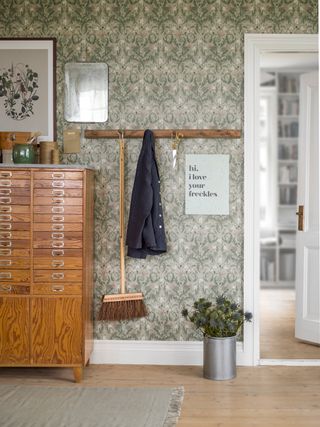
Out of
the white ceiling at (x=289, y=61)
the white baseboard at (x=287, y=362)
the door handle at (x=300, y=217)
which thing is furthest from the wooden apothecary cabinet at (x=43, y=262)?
the white ceiling at (x=289, y=61)

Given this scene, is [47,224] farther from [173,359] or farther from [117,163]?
[173,359]

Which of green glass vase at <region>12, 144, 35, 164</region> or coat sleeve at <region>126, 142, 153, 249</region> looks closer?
green glass vase at <region>12, 144, 35, 164</region>

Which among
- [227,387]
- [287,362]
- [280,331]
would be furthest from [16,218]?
[280,331]

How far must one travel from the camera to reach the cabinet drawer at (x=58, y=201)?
413cm

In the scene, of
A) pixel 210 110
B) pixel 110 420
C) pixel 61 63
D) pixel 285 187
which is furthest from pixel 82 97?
pixel 285 187

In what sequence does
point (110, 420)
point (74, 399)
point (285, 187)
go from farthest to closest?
point (285, 187) → point (74, 399) → point (110, 420)

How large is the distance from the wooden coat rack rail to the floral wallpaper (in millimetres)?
55

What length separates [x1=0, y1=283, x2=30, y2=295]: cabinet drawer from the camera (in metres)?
4.14

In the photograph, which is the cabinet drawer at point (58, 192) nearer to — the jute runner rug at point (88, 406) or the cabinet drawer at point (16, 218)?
the cabinet drawer at point (16, 218)

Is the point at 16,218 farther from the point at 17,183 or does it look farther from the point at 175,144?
the point at 175,144

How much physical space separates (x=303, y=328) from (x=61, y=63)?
9.37ft

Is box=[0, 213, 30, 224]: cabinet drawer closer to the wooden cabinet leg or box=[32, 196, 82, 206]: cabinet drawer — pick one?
box=[32, 196, 82, 206]: cabinet drawer

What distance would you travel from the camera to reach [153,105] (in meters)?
4.59

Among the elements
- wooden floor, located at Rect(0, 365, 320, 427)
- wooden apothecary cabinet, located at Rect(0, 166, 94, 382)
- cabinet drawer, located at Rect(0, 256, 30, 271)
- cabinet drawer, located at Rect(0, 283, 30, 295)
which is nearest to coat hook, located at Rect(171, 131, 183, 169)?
wooden apothecary cabinet, located at Rect(0, 166, 94, 382)
